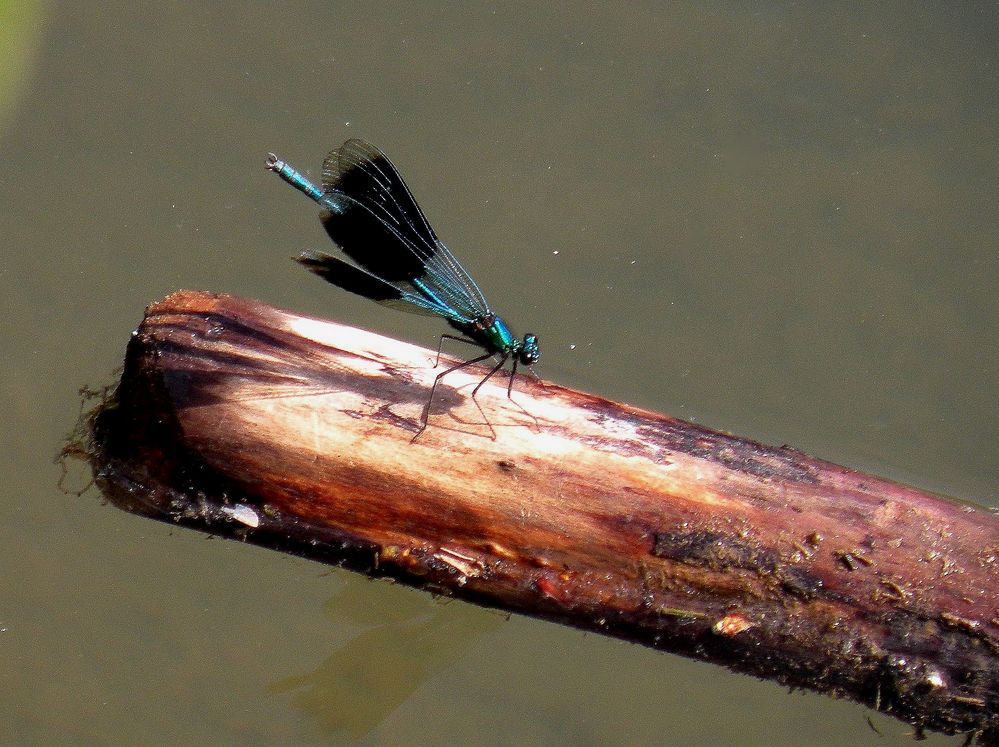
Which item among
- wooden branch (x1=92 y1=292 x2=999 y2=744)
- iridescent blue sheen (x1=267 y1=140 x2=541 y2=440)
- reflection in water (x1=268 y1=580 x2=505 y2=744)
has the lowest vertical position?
reflection in water (x1=268 y1=580 x2=505 y2=744)

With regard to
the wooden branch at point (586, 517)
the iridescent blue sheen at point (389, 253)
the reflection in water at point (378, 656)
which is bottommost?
the reflection in water at point (378, 656)

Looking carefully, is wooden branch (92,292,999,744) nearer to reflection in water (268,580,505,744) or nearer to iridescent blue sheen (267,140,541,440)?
iridescent blue sheen (267,140,541,440)

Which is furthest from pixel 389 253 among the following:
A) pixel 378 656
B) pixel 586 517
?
pixel 378 656

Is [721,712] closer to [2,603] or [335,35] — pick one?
[2,603]

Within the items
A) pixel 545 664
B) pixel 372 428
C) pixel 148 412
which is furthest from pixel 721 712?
pixel 148 412

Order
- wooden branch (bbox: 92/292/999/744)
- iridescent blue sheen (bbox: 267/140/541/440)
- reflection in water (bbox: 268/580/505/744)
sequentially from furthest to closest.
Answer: reflection in water (bbox: 268/580/505/744) < iridescent blue sheen (bbox: 267/140/541/440) < wooden branch (bbox: 92/292/999/744)

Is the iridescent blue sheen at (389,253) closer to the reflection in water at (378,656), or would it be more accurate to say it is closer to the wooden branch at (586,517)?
the wooden branch at (586,517)

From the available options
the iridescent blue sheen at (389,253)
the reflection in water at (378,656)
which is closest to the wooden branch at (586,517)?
the iridescent blue sheen at (389,253)

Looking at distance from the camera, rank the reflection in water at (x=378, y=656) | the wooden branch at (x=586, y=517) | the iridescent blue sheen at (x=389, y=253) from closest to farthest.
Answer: the wooden branch at (x=586, y=517), the iridescent blue sheen at (x=389, y=253), the reflection in water at (x=378, y=656)

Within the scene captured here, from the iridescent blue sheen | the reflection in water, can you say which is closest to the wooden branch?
the iridescent blue sheen
